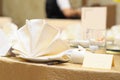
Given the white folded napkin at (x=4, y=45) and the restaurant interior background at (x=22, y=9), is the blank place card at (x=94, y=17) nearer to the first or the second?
the white folded napkin at (x=4, y=45)

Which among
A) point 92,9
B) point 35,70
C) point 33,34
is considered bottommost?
point 35,70

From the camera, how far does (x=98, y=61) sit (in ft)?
3.01

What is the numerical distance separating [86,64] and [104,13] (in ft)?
2.36

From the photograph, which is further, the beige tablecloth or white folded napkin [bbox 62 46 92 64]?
white folded napkin [bbox 62 46 92 64]

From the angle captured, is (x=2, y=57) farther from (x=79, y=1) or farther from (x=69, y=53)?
(x=79, y=1)

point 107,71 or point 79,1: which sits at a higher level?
point 79,1

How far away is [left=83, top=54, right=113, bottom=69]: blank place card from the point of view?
35.1 inches

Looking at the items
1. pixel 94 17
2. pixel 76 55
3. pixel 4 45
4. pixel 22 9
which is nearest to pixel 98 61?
pixel 76 55

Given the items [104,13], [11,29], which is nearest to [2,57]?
[11,29]

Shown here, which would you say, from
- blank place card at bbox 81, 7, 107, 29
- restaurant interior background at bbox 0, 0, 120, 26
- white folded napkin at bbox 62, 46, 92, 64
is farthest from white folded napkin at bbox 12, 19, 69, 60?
restaurant interior background at bbox 0, 0, 120, 26

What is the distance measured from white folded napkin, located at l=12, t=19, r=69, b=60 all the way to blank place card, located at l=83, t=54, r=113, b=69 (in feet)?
0.32

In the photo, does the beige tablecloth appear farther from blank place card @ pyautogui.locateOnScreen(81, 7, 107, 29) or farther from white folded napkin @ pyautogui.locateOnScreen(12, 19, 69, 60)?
blank place card @ pyautogui.locateOnScreen(81, 7, 107, 29)

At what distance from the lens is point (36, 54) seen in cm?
94

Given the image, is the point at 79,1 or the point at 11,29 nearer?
the point at 11,29
